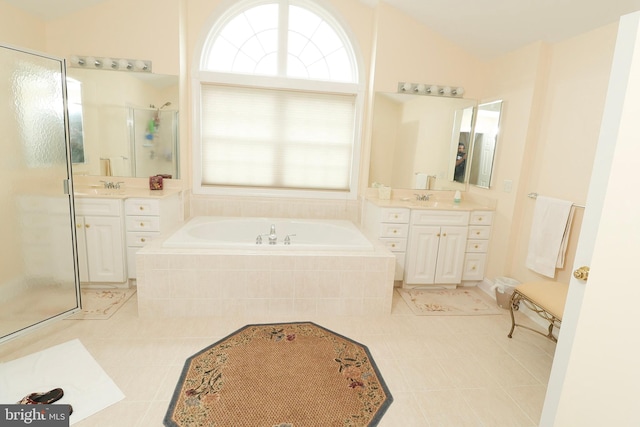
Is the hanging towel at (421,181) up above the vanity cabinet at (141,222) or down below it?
above

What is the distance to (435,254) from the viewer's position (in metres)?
3.21

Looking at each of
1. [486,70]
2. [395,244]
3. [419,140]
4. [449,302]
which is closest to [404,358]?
[449,302]

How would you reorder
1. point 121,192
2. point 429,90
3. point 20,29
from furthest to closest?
point 429,90, point 121,192, point 20,29

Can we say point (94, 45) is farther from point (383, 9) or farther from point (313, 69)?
point (383, 9)

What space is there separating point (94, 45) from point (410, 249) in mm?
3509

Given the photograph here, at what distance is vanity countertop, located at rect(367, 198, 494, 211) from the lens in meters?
3.17

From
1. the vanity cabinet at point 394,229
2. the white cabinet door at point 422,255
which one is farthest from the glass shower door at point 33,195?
the white cabinet door at point 422,255

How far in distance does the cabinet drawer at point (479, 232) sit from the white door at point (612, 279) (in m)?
2.31

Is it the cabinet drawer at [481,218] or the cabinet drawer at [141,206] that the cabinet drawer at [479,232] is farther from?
the cabinet drawer at [141,206]

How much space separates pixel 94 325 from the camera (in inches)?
93.4

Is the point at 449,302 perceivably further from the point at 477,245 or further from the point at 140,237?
the point at 140,237

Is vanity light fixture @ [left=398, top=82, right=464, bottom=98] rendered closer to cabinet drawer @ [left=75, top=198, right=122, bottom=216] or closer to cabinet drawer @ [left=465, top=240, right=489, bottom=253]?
cabinet drawer @ [left=465, top=240, right=489, bottom=253]

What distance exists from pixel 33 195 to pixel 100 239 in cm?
71

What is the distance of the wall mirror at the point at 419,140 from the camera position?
3.48 m
